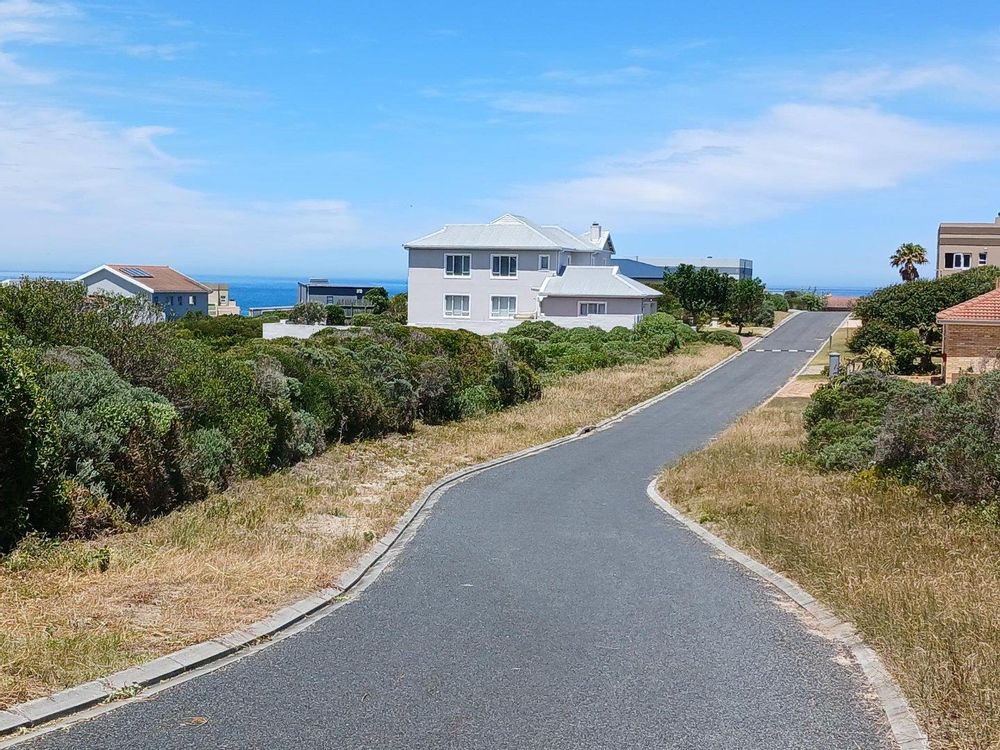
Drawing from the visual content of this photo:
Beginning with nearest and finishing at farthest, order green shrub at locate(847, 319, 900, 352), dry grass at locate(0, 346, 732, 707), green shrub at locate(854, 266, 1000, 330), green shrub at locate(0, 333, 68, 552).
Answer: dry grass at locate(0, 346, 732, 707) < green shrub at locate(0, 333, 68, 552) < green shrub at locate(847, 319, 900, 352) < green shrub at locate(854, 266, 1000, 330)

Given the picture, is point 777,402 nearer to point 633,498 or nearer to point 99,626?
point 633,498

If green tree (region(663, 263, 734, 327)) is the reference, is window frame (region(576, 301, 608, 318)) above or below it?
below

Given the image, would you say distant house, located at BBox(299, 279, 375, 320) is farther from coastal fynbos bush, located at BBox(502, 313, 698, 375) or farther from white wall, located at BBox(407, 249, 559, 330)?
coastal fynbos bush, located at BBox(502, 313, 698, 375)

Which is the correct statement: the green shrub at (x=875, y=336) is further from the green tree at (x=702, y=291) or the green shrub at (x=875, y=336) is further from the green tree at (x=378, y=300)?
the green tree at (x=378, y=300)

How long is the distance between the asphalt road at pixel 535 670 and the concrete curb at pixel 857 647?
126 mm

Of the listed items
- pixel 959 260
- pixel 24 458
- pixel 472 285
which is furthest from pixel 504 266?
pixel 24 458

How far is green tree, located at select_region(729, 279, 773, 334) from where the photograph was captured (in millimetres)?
65938

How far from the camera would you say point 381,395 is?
24.1 m

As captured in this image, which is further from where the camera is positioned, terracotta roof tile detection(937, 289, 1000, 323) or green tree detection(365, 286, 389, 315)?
green tree detection(365, 286, 389, 315)

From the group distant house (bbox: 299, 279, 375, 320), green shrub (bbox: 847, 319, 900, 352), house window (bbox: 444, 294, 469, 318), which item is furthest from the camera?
distant house (bbox: 299, 279, 375, 320)

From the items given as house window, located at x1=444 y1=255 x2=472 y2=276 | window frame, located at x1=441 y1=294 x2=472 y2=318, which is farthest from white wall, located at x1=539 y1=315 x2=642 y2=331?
house window, located at x1=444 y1=255 x2=472 y2=276

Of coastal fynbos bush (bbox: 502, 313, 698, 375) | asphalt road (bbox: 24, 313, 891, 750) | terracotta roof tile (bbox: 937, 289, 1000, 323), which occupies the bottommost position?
asphalt road (bbox: 24, 313, 891, 750)

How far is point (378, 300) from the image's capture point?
7831cm

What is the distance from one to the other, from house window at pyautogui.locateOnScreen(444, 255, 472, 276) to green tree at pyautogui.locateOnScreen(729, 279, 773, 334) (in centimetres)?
1818
